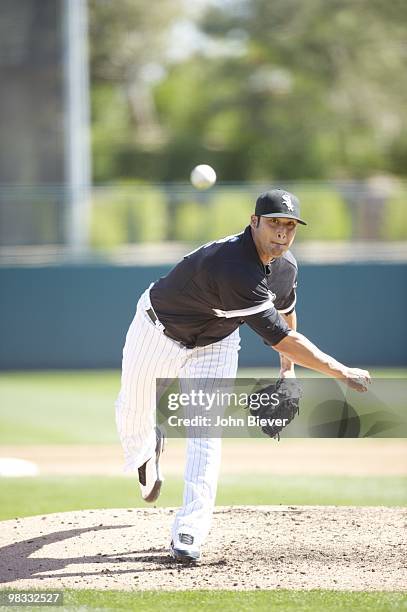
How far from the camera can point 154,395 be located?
5266 mm

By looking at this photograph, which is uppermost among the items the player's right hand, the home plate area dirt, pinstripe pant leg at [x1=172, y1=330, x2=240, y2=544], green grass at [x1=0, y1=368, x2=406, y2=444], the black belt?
the black belt

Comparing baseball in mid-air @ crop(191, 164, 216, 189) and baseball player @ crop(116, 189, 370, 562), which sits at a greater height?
baseball in mid-air @ crop(191, 164, 216, 189)

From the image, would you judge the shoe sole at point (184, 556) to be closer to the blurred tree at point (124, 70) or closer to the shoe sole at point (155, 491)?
the shoe sole at point (155, 491)

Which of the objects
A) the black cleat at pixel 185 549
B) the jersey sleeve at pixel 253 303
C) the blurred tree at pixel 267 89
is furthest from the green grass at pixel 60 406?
the blurred tree at pixel 267 89

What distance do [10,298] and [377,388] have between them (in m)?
8.94

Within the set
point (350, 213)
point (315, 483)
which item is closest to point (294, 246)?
point (350, 213)

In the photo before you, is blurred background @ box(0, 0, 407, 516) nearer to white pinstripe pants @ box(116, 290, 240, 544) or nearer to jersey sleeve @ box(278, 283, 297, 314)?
white pinstripe pants @ box(116, 290, 240, 544)

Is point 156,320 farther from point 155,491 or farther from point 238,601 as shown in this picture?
point 238,601

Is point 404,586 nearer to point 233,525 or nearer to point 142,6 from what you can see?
point 233,525

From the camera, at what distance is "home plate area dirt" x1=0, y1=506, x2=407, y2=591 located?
15.1 ft

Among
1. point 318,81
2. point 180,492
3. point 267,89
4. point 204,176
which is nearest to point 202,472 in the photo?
point 180,492

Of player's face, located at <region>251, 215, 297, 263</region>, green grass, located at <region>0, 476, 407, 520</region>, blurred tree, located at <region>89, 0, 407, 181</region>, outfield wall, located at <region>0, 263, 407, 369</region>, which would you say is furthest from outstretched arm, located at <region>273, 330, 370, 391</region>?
blurred tree, located at <region>89, 0, 407, 181</region>

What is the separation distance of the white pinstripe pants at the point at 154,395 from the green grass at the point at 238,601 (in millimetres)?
471

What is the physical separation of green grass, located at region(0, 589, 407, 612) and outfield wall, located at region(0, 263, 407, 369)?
28.6ft
